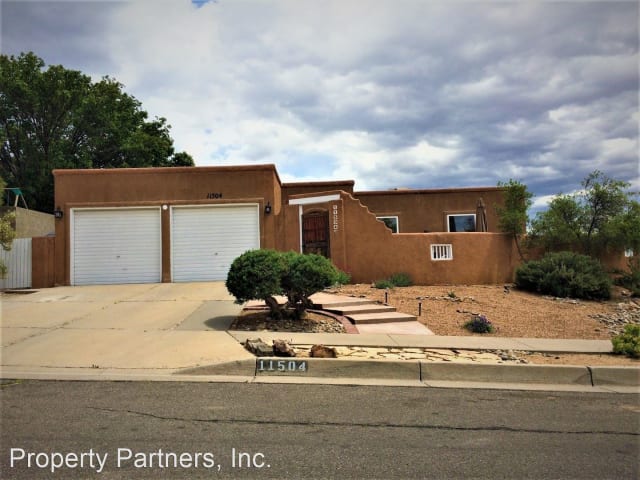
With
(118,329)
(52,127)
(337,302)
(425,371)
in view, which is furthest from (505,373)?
(52,127)

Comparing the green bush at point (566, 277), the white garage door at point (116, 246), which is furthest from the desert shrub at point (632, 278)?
the white garage door at point (116, 246)

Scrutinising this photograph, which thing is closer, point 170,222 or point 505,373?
point 505,373

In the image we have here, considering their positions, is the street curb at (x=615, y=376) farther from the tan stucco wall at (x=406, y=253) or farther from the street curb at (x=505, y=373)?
the tan stucco wall at (x=406, y=253)

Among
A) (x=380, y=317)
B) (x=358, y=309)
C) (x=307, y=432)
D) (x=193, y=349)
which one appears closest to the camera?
(x=307, y=432)

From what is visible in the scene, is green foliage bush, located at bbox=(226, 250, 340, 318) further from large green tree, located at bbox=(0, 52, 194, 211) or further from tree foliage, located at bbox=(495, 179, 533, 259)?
large green tree, located at bbox=(0, 52, 194, 211)

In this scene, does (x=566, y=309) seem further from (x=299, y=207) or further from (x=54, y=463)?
(x=54, y=463)

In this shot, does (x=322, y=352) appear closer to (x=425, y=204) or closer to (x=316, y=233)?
(x=316, y=233)

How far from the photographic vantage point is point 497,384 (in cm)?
680

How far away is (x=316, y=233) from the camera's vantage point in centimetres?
1608

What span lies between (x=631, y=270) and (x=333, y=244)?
965 cm

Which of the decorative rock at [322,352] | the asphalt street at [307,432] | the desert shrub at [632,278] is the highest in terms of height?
the desert shrub at [632,278]

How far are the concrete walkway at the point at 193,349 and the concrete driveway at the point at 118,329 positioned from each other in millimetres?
19

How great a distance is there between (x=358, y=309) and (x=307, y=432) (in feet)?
21.3

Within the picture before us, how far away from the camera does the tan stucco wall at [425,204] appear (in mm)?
20094
